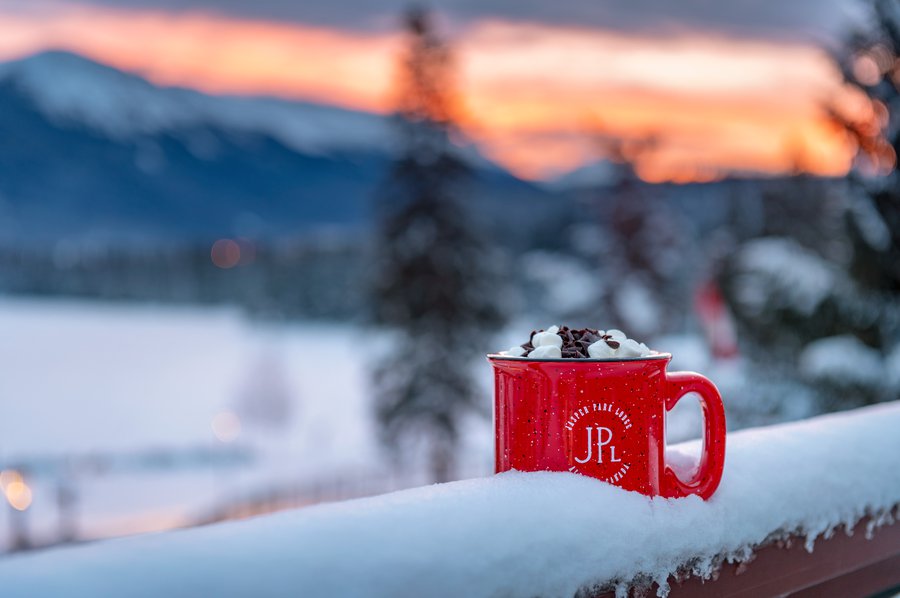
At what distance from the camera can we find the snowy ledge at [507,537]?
0.86 meters

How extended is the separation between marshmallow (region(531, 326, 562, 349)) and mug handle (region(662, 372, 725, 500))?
0.53 ft

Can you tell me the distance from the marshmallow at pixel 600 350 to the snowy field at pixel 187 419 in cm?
1102

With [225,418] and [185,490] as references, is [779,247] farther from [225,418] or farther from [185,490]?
[225,418]

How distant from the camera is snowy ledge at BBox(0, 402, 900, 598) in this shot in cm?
86

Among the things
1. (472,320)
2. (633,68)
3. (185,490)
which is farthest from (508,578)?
(633,68)

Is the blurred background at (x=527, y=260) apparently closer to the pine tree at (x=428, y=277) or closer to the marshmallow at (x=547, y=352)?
the pine tree at (x=428, y=277)

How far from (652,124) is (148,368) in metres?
49.9

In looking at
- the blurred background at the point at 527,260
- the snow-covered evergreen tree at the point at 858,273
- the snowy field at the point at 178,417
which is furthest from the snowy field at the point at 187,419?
the snow-covered evergreen tree at the point at 858,273

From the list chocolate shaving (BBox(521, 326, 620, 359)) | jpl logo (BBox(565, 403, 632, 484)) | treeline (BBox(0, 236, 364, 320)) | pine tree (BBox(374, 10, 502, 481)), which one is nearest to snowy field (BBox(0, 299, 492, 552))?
pine tree (BBox(374, 10, 502, 481))

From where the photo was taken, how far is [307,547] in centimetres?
94

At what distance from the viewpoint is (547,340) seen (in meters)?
1.40

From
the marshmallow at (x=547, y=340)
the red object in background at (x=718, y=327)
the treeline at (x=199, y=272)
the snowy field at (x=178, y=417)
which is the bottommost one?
the snowy field at (x=178, y=417)

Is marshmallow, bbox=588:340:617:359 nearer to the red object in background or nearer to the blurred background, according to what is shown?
the blurred background

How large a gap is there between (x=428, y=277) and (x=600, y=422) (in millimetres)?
18772
